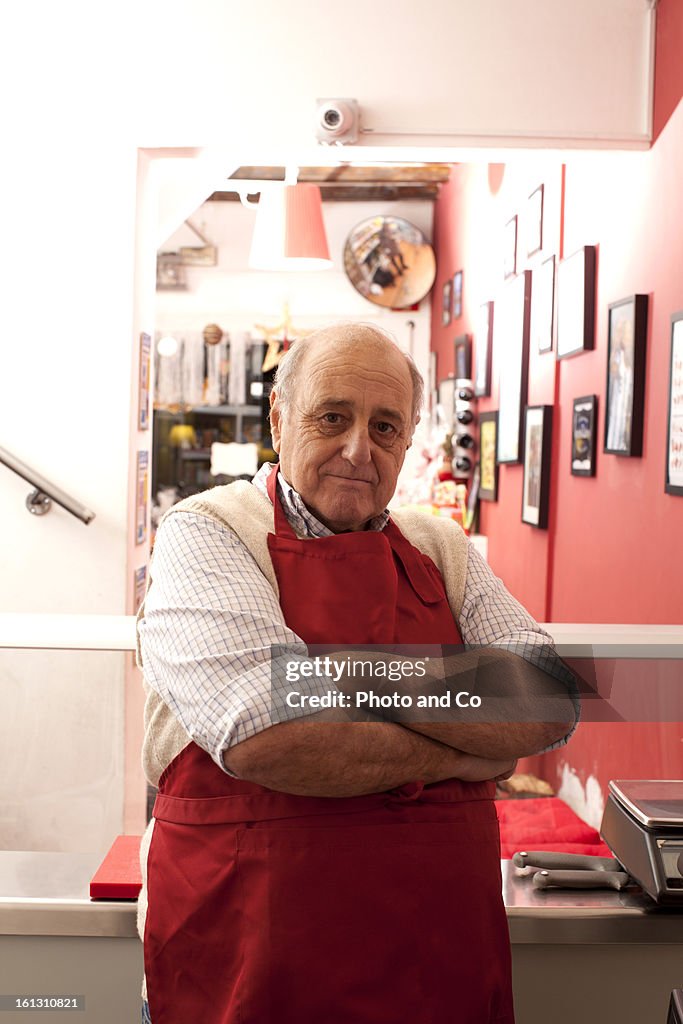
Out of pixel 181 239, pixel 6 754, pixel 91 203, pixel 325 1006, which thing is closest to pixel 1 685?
pixel 6 754

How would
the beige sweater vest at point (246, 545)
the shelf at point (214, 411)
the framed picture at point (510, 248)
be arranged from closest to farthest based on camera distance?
the beige sweater vest at point (246, 545) → the framed picture at point (510, 248) → the shelf at point (214, 411)

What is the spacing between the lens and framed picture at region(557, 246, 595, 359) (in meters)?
3.16

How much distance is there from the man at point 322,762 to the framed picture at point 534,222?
285 centimetres

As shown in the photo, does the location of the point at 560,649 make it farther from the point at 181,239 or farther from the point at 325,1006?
the point at 181,239

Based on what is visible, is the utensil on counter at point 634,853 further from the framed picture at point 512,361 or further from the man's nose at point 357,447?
the framed picture at point 512,361

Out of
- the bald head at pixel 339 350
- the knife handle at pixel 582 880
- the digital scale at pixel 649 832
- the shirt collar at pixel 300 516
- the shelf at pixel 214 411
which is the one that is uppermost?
the shelf at pixel 214 411

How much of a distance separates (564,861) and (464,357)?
4194 mm

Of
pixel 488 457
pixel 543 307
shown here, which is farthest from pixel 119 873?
pixel 488 457

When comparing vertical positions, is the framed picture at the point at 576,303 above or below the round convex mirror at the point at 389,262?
below

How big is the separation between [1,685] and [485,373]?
11.9ft

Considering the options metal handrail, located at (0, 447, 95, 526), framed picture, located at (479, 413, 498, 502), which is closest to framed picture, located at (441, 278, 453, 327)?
framed picture, located at (479, 413, 498, 502)

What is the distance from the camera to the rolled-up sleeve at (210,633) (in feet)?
3.39

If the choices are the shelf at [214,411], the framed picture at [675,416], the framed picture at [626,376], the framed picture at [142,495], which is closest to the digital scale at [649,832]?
the framed picture at [675,416]

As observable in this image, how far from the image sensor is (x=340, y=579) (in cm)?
118
